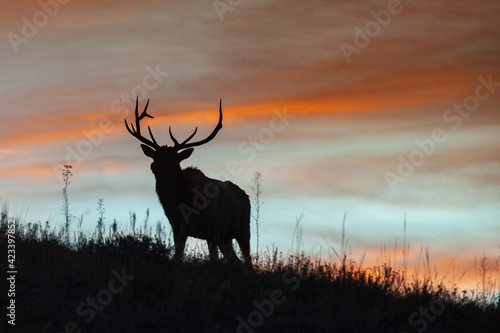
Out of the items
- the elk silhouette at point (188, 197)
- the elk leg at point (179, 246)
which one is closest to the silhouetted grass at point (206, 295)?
the elk leg at point (179, 246)

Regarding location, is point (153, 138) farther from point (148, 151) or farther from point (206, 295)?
point (206, 295)

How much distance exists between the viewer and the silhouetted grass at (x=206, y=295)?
9.01 m

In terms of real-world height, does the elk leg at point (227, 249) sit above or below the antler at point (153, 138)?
below

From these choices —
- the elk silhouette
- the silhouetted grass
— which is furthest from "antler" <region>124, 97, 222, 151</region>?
the silhouetted grass

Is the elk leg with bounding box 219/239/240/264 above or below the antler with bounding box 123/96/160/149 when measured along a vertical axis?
below

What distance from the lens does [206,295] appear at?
30.9 feet

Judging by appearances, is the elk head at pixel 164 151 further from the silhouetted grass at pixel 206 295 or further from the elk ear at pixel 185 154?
the silhouetted grass at pixel 206 295

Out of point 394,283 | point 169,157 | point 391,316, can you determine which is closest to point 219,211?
point 169,157

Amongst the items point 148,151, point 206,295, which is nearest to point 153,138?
point 148,151

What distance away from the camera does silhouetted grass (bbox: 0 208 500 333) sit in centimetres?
901

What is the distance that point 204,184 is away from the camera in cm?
1548

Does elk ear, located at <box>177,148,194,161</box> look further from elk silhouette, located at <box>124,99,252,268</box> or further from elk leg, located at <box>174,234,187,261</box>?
elk leg, located at <box>174,234,187,261</box>

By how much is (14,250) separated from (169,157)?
439cm

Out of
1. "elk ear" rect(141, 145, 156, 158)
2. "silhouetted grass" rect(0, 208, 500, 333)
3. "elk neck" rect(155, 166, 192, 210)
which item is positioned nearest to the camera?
"silhouetted grass" rect(0, 208, 500, 333)
